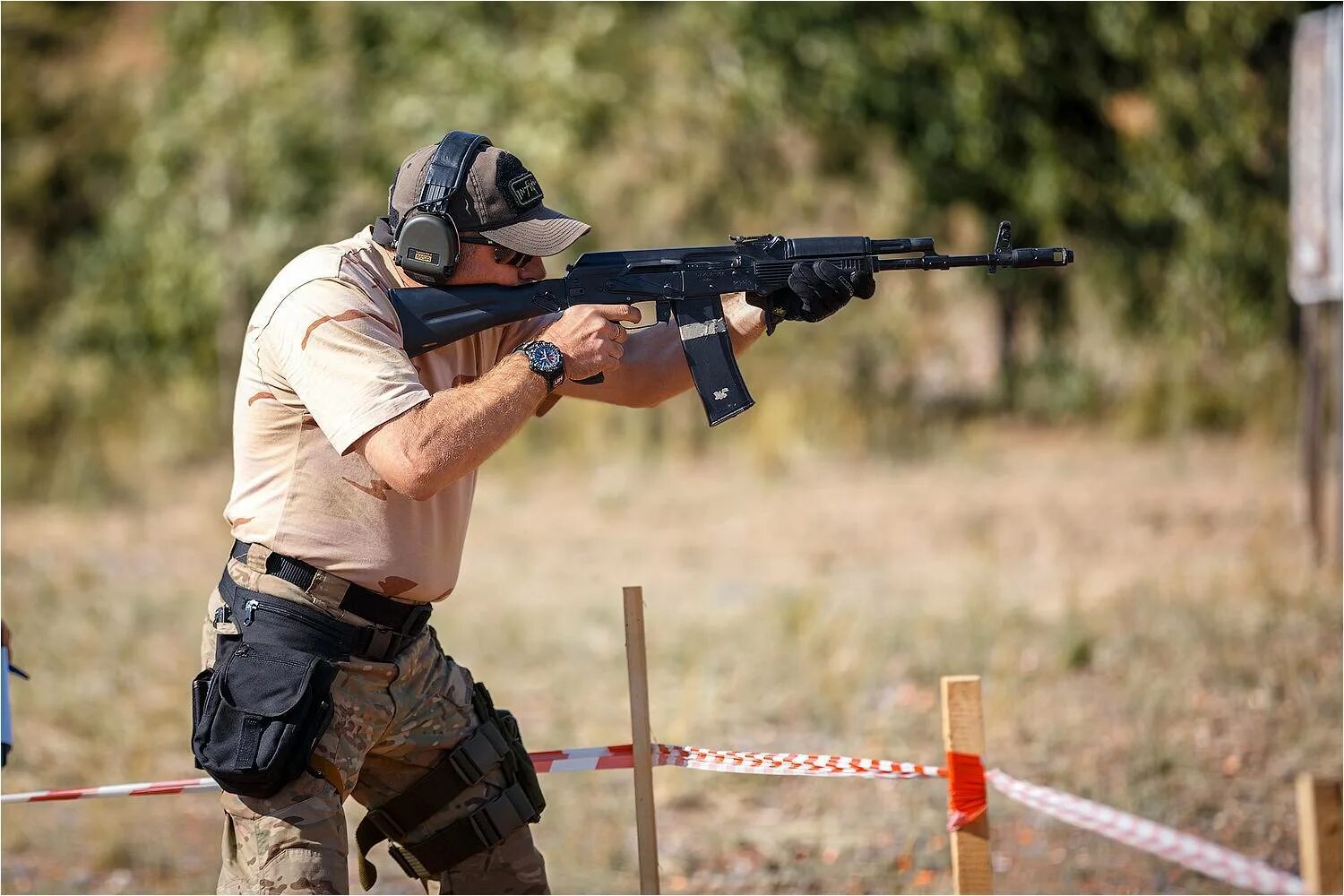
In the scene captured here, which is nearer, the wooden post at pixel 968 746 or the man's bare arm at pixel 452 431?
the man's bare arm at pixel 452 431

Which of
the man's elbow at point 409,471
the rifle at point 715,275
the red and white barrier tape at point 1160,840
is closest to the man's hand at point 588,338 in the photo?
the rifle at point 715,275

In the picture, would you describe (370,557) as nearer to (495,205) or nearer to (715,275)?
(495,205)

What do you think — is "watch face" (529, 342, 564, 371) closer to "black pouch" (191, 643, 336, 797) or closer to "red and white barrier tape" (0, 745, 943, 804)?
"black pouch" (191, 643, 336, 797)

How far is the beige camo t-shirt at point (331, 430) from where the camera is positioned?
320 cm

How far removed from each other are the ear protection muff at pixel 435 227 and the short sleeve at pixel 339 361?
192 mm

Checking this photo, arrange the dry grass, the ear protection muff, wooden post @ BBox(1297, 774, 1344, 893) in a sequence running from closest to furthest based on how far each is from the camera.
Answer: wooden post @ BBox(1297, 774, 1344, 893), the ear protection muff, the dry grass

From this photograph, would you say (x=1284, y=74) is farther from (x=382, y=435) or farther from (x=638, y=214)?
(x=382, y=435)

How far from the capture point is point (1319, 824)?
10.3 ft

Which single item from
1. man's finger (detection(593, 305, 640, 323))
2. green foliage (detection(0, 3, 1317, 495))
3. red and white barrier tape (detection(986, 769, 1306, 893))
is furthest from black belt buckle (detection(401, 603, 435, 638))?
green foliage (detection(0, 3, 1317, 495))

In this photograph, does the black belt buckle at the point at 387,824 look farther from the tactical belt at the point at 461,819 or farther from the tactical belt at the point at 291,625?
the tactical belt at the point at 291,625

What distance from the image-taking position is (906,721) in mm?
6914

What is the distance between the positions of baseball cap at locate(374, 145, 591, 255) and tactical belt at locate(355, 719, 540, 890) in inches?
46.7

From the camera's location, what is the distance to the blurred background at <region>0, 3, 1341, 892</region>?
6344 mm

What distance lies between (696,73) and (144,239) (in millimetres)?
5912
